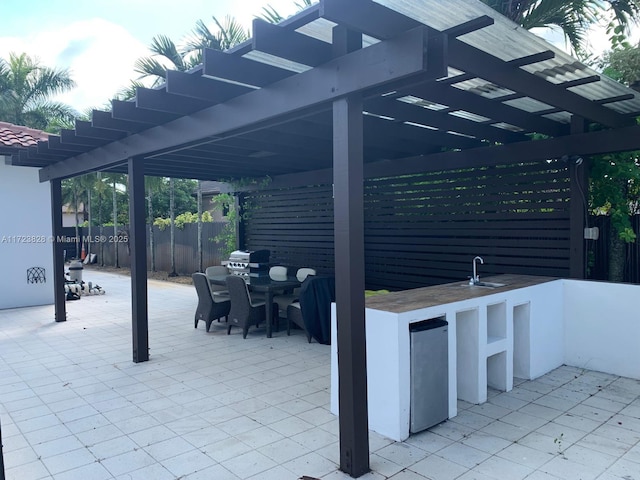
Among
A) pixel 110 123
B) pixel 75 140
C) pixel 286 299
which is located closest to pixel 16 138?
pixel 75 140

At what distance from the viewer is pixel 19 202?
28.2 ft

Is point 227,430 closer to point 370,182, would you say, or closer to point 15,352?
point 15,352

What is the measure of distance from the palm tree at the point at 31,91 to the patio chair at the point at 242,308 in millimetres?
15926

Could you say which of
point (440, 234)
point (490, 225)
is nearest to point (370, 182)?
point (440, 234)

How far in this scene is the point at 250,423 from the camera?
344 cm

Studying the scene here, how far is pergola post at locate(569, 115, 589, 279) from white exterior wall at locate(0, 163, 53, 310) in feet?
29.7

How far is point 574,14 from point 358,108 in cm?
558

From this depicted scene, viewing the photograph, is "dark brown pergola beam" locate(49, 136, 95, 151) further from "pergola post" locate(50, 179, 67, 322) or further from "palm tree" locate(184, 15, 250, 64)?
"palm tree" locate(184, 15, 250, 64)

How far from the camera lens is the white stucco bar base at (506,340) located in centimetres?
317

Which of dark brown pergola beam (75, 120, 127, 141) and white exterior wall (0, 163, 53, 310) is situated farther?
white exterior wall (0, 163, 53, 310)

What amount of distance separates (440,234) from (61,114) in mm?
18439

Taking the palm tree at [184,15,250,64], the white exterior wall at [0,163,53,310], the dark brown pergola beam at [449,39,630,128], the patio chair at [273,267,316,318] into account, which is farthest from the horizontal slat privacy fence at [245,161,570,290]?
the white exterior wall at [0,163,53,310]

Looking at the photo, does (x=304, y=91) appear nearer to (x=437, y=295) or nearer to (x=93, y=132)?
(x=437, y=295)

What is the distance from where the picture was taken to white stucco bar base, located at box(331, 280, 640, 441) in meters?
3.17
